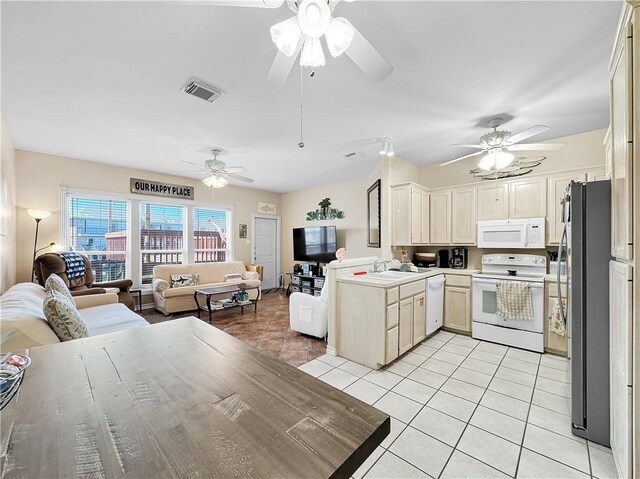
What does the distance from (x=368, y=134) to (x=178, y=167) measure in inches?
139

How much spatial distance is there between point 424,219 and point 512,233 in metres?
1.16

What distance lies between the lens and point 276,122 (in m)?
3.01

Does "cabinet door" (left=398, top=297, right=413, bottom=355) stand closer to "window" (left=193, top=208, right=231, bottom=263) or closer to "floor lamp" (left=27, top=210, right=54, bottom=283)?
"window" (left=193, top=208, right=231, bottom=263)

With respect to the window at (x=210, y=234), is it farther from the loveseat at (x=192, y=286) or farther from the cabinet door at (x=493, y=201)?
the cabinet door at (x=493, y=201)

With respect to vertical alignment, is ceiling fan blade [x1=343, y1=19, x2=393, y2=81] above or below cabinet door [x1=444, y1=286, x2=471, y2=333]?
above

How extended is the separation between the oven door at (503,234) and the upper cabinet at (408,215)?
2.61ft

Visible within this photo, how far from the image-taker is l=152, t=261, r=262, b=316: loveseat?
4.59 meters

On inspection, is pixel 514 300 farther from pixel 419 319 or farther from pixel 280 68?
pixel 280 68

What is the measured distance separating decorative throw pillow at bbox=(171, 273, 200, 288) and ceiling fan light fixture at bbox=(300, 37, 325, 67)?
4684mm

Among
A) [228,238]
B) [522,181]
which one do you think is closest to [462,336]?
[522,181]

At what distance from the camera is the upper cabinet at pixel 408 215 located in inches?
154

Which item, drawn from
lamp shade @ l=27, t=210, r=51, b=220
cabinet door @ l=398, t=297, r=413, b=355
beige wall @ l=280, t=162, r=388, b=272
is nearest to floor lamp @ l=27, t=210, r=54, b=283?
lamp shade @ l=27, t=210, r=51, b=220

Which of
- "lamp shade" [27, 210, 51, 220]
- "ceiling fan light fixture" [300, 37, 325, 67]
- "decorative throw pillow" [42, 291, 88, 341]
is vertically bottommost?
"decorative throw pillow" [42, 291, 88, 341]

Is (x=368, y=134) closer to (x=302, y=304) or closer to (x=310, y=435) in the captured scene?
(x=302, y=304)
